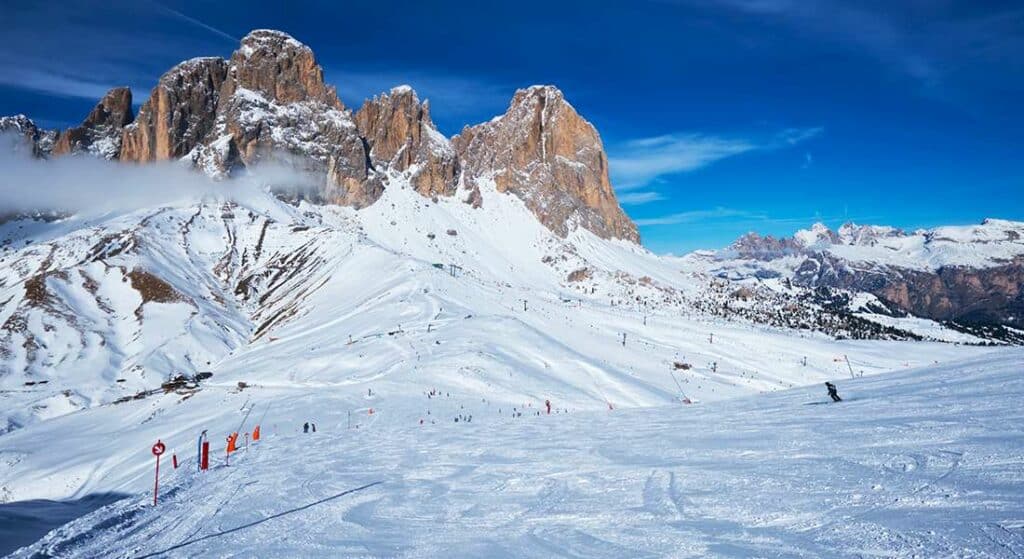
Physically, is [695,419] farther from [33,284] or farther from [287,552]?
[33,284]

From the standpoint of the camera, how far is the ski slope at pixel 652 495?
738 centimetres

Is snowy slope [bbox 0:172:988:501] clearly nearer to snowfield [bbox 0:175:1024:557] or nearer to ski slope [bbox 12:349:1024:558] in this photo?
snowfield [bbox 0:175:1024:557]

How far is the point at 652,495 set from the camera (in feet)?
33.1

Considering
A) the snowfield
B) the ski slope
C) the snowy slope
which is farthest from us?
the snowy slope

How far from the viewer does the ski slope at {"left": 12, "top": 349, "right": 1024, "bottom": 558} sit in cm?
738

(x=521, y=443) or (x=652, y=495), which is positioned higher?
(x=652, y=495)

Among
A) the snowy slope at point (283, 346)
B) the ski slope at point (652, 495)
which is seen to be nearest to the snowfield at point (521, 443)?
the ski slope at point (652, 495)

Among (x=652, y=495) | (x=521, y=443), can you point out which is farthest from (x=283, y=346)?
(x=652, y=495)

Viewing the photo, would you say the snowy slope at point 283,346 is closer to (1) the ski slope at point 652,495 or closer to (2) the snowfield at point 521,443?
(2) the snowfield at point 521,443

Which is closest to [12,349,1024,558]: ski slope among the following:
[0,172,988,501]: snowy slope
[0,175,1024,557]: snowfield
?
[0,175,1024,557]: snowfield

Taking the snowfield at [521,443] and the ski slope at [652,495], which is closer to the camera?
the ski slope at [652,495]

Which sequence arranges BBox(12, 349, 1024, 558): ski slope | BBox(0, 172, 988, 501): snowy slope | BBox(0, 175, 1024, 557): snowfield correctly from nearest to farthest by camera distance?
BBox(12, 349, 1024, 558): ski slope < BBox(0, 175, 1024, 557): snowfield < BBox(0, 172, 988, 501): snowy slope

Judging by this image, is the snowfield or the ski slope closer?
the ski slope

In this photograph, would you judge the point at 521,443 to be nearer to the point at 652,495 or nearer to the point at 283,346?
the point at 652,495
